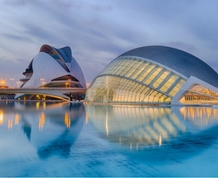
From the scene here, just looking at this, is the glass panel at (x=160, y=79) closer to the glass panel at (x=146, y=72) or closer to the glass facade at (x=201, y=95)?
the glass panel at (x=146, y=72)

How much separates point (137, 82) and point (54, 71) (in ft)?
174

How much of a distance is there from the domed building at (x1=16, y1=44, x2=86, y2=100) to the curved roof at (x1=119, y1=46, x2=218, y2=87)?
46530 millimetres

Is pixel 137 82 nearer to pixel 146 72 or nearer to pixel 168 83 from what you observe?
pixel 146 72

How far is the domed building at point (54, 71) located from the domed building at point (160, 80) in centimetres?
4592

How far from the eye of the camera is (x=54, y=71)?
8812 cm

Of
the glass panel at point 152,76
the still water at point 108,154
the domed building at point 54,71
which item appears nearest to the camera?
the still water at point 108,154

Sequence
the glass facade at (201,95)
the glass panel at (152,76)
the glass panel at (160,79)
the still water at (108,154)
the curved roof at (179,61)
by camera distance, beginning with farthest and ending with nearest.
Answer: the curved roof at (179,61), the glass facade at (201,95), the glass panel at (152,76), the glass panel at (160,79), the still water at (108,154)

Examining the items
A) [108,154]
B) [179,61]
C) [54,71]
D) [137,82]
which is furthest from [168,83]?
[54,71]

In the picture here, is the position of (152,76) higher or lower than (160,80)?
higher

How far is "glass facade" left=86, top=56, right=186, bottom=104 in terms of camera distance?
1510 inches

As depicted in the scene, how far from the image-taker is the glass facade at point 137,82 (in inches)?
1510

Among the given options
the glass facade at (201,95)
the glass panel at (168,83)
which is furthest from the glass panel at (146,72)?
the glass facade at (201,95)

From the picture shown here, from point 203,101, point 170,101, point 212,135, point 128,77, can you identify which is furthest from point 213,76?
point 212,135

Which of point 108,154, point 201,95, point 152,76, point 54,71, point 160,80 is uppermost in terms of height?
point 54,71
